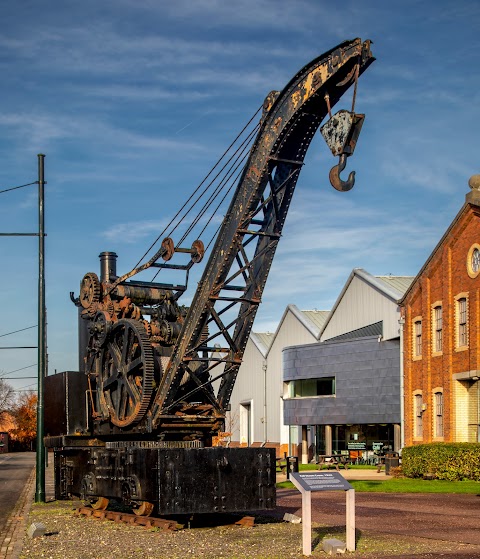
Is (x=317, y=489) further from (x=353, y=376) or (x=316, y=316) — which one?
(x=316, y=316)

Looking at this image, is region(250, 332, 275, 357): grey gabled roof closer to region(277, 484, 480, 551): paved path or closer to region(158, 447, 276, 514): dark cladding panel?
region(277, 484, 480, 551): paved path

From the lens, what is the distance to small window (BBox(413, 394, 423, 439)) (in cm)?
3669

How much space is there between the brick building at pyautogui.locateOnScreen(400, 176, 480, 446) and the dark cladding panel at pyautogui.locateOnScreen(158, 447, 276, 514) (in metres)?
17.3

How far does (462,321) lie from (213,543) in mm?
21357

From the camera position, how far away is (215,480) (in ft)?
52.5

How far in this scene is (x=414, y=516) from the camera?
18078 millimetres

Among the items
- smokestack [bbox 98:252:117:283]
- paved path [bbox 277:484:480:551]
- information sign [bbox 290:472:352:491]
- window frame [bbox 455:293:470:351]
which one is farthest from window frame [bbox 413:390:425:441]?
information sign [bbox 290:472:352:491]

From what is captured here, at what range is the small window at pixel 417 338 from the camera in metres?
37.5

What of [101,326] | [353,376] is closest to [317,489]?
[101,326]

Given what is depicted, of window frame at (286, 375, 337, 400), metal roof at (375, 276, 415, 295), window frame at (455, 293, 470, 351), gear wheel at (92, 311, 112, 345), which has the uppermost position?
metal roof at (375, 276, 415, 295)

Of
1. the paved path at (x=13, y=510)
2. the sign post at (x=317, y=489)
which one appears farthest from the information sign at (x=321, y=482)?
the paved path at (x=13, y=510)

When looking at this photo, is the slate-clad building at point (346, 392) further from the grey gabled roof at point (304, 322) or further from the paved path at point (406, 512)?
the paved path at point (406, 512)

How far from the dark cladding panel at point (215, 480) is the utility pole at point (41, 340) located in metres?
7.42

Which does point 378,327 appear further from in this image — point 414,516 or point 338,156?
point 338,156
